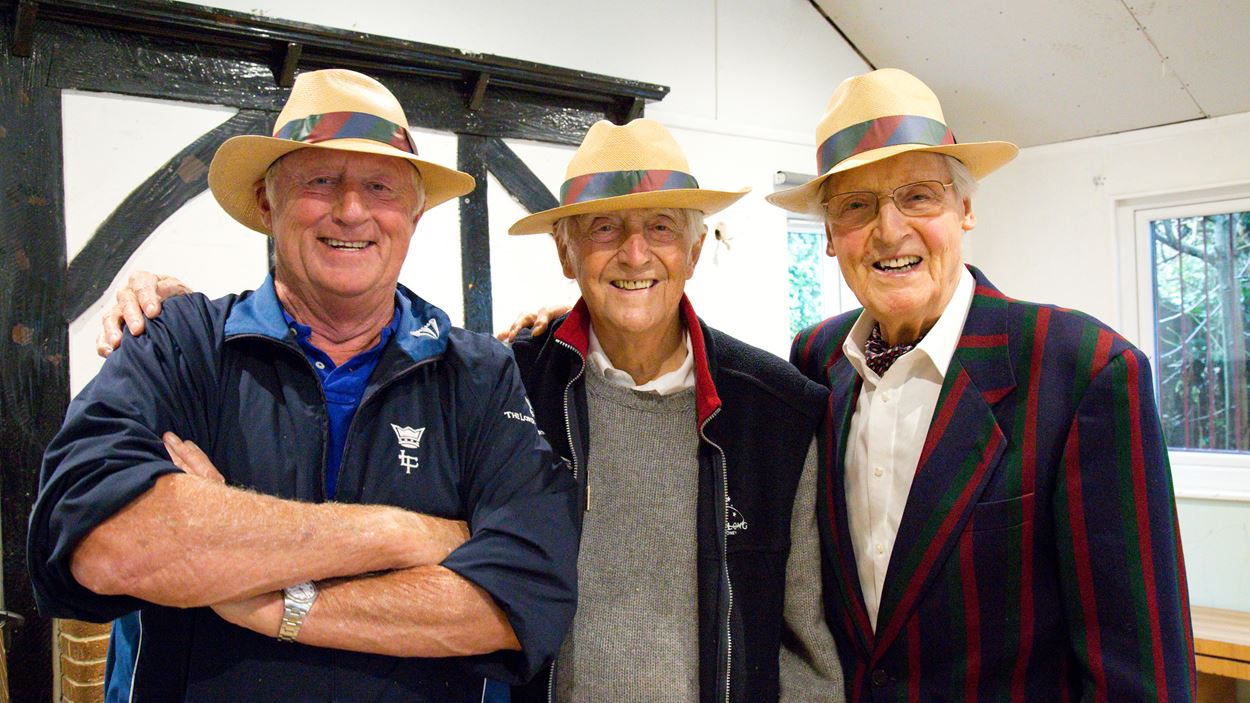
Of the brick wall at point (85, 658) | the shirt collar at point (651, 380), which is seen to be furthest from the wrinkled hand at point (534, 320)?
the brick wall at point (85, 658)

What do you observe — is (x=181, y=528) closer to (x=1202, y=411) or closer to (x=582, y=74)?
(x=582, y=74)

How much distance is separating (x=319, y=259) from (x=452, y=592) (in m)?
0.60

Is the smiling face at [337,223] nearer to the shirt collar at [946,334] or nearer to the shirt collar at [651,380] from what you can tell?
the shirt collar at [651,380]

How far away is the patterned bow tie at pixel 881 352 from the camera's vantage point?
1.62 metres

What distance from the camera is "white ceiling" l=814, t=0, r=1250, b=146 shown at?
3.61m

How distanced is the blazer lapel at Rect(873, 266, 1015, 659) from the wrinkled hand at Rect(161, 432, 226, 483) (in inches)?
43.3

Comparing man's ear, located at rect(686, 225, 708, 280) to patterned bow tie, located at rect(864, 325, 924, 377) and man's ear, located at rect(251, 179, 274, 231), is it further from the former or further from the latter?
man's ear, located at rect(251, 179, 274, 231)

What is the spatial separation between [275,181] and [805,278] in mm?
3474

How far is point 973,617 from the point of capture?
1.42m

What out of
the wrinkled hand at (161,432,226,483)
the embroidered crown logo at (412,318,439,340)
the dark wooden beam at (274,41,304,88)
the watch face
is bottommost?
the watch face

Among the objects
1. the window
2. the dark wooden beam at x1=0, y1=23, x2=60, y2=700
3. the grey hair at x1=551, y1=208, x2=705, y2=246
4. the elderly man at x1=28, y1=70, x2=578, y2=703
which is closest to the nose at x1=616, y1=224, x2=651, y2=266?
the grey hair at x1=551, y1=208, x2=705, y2=246

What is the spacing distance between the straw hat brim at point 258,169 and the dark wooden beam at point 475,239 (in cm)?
150

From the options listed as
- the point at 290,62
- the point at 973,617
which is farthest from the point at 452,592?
the point at 290,62

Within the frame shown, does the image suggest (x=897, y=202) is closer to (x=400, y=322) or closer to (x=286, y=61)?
(x=400, y=322)
